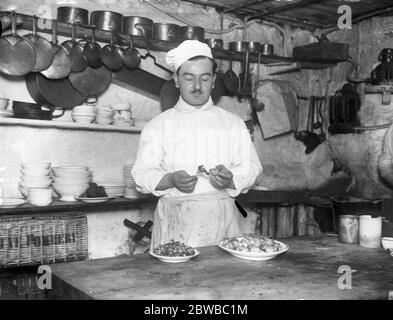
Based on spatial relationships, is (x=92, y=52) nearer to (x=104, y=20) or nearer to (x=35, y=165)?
(x=104, y=20)

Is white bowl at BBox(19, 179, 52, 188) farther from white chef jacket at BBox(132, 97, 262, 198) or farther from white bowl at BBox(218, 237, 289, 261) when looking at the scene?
white bowl at BBox(218, 237, 289, 261)

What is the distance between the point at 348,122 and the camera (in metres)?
5.65

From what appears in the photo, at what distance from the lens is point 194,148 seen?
3.24 metres

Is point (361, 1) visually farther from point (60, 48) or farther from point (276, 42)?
point (60, 48)

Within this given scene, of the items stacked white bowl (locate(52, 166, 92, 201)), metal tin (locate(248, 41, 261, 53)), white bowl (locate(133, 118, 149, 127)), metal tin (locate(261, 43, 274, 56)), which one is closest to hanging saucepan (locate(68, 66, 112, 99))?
white bowl (locate(133, 118, 149, 127))

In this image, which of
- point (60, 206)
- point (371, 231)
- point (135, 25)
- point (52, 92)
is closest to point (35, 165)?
point (60, 206)

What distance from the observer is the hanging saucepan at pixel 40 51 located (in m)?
3.84

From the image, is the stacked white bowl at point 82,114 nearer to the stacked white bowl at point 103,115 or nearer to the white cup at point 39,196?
the stacked white bowl at point 103,115

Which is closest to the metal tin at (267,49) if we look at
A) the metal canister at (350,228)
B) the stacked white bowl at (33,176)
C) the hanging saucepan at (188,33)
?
the hanging saucepan at (188,33)

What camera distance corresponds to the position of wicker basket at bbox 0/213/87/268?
11.5 ft

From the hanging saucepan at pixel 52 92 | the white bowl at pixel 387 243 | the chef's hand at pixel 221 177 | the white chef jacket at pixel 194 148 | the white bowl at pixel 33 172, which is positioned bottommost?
the white bowl at pixel 387 243

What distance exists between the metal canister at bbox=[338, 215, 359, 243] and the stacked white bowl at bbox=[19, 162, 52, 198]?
2441mm

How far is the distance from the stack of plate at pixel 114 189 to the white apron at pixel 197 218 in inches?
44.1

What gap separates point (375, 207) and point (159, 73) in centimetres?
268
